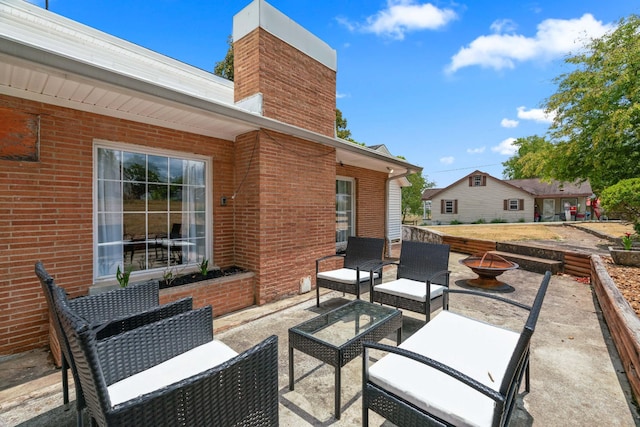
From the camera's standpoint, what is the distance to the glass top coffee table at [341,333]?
2.35 m

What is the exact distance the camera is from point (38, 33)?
4.45 m

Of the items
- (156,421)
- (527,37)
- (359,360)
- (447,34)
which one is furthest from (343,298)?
(527,37)

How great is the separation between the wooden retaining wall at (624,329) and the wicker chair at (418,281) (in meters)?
1.74

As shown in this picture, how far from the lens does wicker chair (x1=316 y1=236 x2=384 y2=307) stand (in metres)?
4.46

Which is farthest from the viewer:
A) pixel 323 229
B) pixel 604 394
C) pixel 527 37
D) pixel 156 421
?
pixel 527 37

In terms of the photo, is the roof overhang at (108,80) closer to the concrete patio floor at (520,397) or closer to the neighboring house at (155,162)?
the neighboring house at (155,162)

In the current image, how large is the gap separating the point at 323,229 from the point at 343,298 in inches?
60.0

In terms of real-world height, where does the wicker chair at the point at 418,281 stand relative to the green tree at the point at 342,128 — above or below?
below

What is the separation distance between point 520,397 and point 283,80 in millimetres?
5679

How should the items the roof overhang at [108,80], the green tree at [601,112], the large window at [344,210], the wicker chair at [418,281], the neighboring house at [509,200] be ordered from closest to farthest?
the roof overhang at [108,80] → the wicker chair at [418,281] → the large window at [344,210] → the green tree at [601,112] → the neighboring house at [509,200]

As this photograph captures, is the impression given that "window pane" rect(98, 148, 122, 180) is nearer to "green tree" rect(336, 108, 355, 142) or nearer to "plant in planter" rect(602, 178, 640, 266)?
"plant in planter" rect(602, 178, 640, 266)

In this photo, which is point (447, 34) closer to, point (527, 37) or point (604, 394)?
point (527, 37)

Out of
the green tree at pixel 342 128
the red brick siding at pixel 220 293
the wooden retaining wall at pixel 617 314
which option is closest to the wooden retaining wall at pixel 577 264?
the wooden retaining wall at pixel 617 314

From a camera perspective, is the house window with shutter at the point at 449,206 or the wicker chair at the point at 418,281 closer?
the wicker chair at the point at 418,281
